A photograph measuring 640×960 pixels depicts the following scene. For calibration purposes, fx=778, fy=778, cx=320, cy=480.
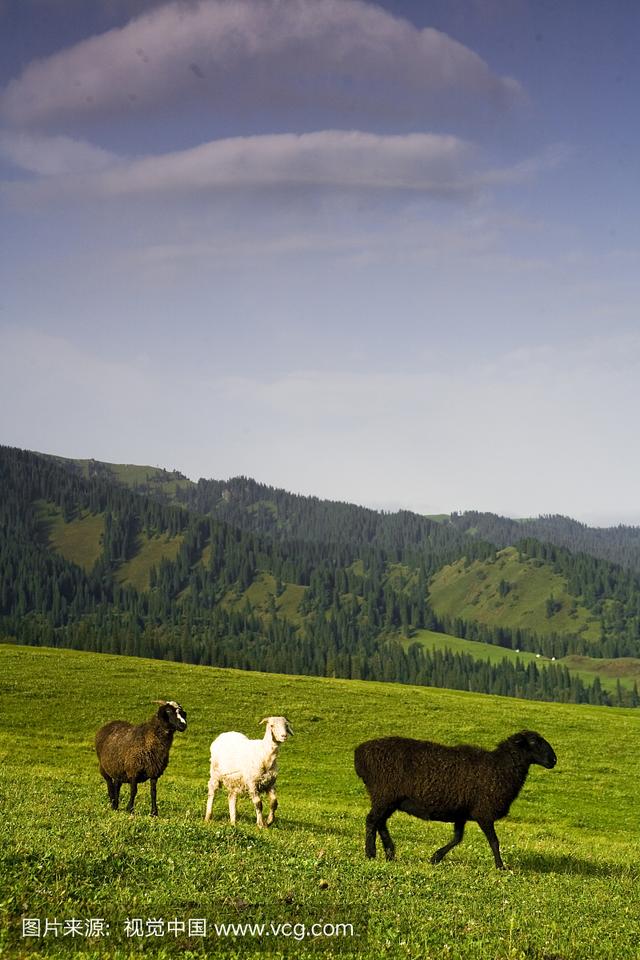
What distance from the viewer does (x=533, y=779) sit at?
1897 inches

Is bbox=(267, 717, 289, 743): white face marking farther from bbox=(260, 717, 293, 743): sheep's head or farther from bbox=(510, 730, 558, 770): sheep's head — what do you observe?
bbox=(510, 730, 558, 770): sheep's head

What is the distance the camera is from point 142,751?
23141 millimetres

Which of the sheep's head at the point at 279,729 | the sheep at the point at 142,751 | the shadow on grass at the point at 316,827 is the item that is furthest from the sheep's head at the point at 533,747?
the sheep at the point at 142,751

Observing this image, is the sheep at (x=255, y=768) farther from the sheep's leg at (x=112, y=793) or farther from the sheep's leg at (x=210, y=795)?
the sheep's leg at (x=112, y=793)

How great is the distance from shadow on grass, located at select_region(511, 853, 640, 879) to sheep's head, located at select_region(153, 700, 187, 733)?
400 inches

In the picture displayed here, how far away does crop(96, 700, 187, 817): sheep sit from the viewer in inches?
907

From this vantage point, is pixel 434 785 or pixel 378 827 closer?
pixel 378 827

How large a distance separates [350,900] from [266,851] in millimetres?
4108

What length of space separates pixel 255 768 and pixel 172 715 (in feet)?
10.3

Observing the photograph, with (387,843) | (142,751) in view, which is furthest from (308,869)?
(142,751)

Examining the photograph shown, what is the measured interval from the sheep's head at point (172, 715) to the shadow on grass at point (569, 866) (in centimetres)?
1017

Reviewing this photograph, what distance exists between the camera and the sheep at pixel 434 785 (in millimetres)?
19047

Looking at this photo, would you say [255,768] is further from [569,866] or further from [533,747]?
[569,866]

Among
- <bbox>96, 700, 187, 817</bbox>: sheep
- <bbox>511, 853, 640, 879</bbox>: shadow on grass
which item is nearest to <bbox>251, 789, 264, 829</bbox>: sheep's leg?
<bbox>96, 700, 187, 817</bbox>: sheep
